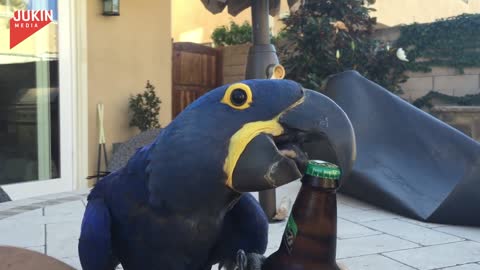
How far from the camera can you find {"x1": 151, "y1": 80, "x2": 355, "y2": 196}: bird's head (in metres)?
1.15

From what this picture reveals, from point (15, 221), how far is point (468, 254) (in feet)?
8.60

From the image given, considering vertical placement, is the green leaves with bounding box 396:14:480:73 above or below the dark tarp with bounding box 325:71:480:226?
above

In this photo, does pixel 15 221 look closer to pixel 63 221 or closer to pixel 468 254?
pixel 63 221

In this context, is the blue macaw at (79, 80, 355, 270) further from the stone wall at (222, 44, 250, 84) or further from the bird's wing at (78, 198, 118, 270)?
the stone wall at (222, 44, 250, 84)

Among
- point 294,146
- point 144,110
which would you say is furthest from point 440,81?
point 294,146

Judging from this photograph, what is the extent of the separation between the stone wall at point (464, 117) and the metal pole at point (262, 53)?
449 cm

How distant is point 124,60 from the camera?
5941 mm

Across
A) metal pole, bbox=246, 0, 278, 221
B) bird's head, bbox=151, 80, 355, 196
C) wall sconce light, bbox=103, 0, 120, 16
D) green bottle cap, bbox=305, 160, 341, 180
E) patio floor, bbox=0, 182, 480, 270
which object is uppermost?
wall sconce light, bbox=103, 0, 120, 16

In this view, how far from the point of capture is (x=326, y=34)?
18.7ft

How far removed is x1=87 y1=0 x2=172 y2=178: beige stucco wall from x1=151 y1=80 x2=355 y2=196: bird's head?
4.68 meters

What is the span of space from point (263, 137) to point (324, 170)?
0.15m

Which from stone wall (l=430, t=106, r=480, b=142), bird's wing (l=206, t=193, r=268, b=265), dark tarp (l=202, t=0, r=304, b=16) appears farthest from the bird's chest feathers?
stone wall (l=430, t=106, r=480, b=142)

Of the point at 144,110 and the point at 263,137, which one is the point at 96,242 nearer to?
the point at 263,137

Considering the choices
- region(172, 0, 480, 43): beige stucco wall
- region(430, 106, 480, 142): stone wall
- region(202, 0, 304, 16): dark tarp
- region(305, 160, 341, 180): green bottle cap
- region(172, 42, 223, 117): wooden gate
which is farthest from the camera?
region(172, 0, 480, 43): beige stucco wall
